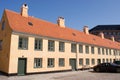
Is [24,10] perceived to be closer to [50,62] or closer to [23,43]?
[23,43]

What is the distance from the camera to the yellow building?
19.8 m

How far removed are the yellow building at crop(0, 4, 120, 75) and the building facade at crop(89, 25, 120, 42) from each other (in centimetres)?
6184

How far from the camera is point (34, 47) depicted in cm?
2186

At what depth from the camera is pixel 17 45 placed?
1994cm

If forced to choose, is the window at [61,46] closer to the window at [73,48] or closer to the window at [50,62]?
the window at [50,62]

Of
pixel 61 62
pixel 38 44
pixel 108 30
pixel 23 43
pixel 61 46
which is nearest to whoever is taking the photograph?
pixel 23 43

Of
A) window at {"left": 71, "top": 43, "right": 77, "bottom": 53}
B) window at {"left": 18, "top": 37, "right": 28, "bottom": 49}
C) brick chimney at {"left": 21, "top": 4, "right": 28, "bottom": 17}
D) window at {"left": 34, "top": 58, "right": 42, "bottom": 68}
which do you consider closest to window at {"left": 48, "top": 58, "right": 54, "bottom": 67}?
window at {"left": 34, "top": 58, "right": 42, "bottom": 68}

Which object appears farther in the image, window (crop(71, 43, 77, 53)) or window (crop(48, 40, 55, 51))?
window (crop(71, 43, 77, 53))

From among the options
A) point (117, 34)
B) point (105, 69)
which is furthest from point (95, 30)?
Result: point (105, 69)

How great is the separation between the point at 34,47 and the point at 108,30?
75574mm

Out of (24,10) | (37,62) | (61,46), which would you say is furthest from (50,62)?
(24,10)

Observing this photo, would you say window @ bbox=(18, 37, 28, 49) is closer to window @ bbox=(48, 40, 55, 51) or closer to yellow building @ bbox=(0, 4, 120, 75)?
yellow building @ bbox=(0, 4, 120, 75)

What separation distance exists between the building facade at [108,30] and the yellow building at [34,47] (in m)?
61.8

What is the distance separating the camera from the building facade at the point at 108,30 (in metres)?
88.8
